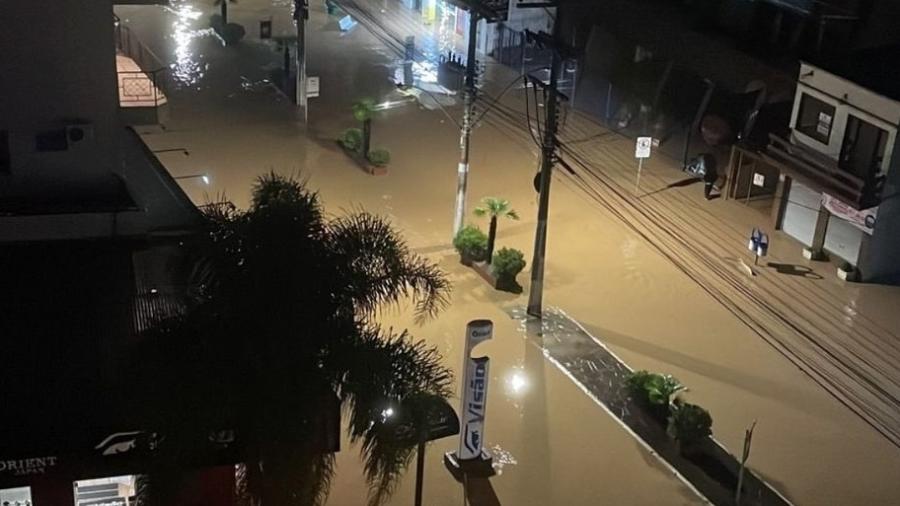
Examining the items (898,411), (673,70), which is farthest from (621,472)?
(673,70)

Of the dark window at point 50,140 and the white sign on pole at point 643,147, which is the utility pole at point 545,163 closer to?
the white sign on pole at point 643,147

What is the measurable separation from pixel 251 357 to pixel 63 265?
6.58 metres

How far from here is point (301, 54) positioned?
37094mm

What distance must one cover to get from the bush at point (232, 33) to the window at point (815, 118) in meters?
24.2

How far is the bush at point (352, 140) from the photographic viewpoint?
34.5m

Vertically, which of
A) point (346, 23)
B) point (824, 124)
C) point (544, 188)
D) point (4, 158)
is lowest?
point (346, 23)

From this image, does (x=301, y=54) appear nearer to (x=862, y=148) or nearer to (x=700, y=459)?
(x=862, y=148)

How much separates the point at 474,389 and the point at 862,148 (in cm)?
1453

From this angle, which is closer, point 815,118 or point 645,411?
point 645,411

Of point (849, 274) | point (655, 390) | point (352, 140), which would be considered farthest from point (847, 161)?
point (352, 140)

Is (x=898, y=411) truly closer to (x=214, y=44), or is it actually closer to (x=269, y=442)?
(x=269, y=442)

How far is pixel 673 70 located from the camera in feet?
123

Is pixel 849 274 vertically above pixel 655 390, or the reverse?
pixel 655 390

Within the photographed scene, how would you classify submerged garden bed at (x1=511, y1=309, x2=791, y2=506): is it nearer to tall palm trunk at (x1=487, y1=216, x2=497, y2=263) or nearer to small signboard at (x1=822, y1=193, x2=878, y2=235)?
tall palm trunk at (x1=487, y1=216, x2=497, y2=263)
